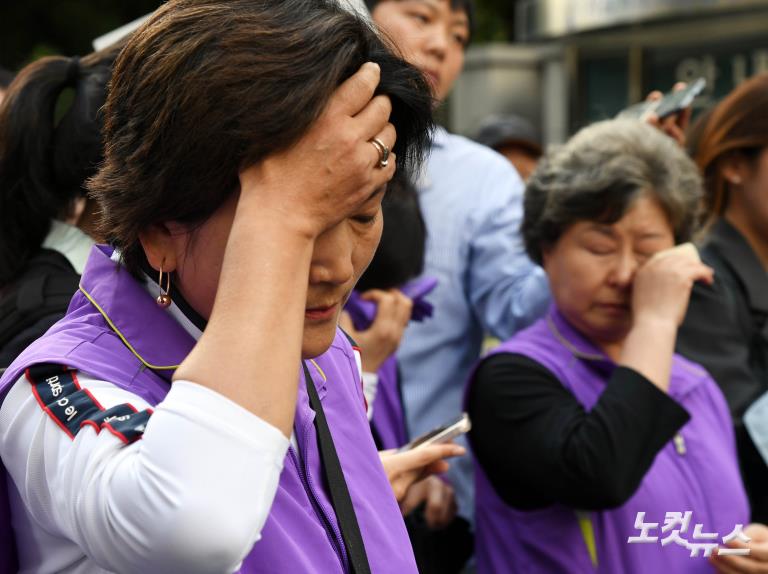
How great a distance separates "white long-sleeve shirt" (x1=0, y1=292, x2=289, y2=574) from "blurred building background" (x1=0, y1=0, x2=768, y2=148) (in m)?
8.04

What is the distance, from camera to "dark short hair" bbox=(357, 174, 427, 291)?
297 centimetres

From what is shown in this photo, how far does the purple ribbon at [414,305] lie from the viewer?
2.92 m

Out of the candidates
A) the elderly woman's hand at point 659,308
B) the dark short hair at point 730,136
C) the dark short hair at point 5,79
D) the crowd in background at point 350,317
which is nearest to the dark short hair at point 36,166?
the crowd in background at point 350,317

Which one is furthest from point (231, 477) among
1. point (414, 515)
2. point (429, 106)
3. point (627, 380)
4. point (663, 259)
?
point (414, 515)

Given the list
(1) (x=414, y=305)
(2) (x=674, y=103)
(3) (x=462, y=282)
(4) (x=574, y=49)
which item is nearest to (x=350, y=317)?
(1) (x=414, y=305)

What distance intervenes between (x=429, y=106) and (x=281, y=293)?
0.44 metres

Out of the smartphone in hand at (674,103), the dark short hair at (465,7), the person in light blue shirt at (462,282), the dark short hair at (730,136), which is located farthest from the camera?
the dark short hair at (465,7)

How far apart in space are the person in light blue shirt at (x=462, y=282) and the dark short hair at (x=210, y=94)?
1973 millimetres

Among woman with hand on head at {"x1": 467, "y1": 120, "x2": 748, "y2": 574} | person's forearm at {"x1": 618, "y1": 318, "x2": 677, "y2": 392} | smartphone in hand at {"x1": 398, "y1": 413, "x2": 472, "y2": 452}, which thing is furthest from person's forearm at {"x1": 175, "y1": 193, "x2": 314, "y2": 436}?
person's forearm at {"x1": 618, "y1": 318, "x2": 677, "y2": 392}

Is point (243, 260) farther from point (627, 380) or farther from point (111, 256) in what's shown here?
point (627, 380)

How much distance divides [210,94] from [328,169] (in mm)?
162

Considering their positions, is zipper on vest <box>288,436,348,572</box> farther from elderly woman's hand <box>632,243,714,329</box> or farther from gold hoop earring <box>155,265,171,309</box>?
elderly woman's hand <box>632,243,714,329</box>

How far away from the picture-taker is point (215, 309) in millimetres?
1221

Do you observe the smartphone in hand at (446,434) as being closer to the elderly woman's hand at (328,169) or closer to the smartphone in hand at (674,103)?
the elderly woman's hand at (328,169)
